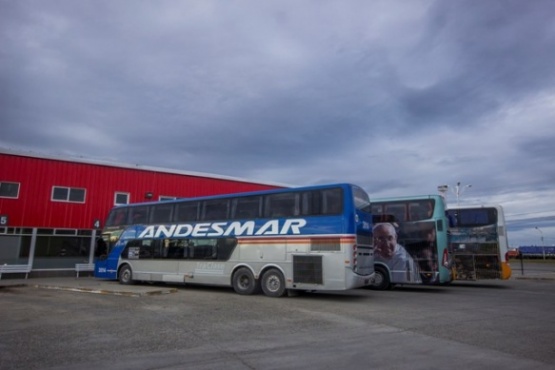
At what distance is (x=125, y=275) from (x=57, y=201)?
6.30m

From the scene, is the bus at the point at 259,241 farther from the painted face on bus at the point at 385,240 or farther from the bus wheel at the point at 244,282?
the painted face on bus at the point at 385,240

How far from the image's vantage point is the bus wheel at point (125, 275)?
718 inches

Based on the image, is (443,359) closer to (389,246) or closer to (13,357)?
(13,357)

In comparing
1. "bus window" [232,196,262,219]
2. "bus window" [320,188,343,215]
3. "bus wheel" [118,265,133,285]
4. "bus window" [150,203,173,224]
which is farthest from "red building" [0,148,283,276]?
"bus window" [320,188,343,215]

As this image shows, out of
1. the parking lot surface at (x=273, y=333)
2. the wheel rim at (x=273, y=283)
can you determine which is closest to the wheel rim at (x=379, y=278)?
the parking lot surface at (x=273, y=333)

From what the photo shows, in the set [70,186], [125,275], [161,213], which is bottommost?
[125,275]

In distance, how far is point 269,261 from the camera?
1398 cm

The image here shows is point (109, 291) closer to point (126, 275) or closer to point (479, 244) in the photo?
point (126, 275)

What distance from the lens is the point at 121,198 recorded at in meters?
23.6

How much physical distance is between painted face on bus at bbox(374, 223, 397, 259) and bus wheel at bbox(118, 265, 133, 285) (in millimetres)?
10608

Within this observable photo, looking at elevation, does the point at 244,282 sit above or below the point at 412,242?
below

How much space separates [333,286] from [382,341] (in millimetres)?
5488

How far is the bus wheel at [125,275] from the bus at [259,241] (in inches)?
1.7

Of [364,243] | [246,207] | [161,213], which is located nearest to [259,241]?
[246,207]
